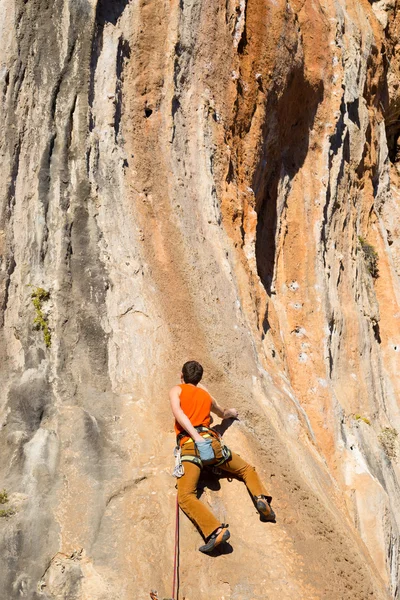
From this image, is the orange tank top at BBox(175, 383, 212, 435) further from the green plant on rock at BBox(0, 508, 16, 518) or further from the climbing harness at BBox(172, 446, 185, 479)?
the green plant on rock at BBox(0, 508, 16, 518)

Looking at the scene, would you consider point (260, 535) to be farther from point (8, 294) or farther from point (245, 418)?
point (8, 294)

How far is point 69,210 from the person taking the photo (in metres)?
6.34

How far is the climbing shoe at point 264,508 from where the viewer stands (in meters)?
5.02

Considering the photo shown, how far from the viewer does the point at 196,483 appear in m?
5.02

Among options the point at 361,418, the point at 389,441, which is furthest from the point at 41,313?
the point at 389,441

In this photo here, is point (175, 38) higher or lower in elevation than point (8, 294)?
higher

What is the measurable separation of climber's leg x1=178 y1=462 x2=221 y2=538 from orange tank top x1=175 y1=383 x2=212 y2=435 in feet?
1.20

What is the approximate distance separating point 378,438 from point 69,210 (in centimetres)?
495

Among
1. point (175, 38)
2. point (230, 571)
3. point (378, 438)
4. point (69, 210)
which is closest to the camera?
point (230, 571)

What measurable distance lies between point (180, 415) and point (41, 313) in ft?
4.94

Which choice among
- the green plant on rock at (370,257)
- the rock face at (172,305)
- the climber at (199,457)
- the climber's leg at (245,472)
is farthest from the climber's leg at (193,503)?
the green plant on rock at (370,257)

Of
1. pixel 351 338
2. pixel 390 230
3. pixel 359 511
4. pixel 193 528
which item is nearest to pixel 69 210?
pixel 193 528

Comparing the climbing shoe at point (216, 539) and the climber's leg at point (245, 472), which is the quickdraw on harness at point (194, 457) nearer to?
the climber's leg at point (245, 472)

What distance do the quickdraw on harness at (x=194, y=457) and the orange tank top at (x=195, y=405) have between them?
0.21 ft
